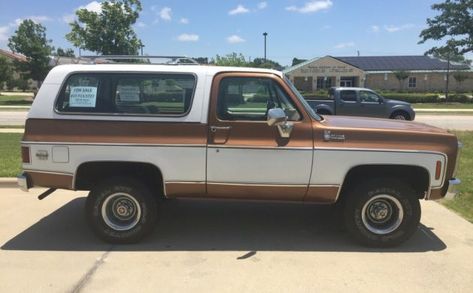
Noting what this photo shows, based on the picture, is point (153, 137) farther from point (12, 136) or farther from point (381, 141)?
point (12, 136)

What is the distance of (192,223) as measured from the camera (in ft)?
20.3

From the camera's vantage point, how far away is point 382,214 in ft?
17.8

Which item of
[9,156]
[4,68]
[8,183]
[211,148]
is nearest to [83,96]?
[211,148]

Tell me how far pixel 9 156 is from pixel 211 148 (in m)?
6.26

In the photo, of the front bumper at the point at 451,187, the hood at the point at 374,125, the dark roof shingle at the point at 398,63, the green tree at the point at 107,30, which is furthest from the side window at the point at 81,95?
the dark roof shingle at the point at 398,63

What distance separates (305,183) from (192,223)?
5.55 ft

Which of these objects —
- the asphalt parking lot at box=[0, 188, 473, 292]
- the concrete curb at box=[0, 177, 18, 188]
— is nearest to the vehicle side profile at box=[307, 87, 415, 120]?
the asphalt parking lot at box=[0, 188, 473, 292]

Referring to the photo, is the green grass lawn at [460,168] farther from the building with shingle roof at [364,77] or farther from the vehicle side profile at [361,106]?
the building with shingle roof at [364,77]

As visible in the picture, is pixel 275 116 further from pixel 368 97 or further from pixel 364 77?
pixel 364 77

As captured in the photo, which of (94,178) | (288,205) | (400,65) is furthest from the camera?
(400,65)

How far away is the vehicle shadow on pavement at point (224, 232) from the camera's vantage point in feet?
17.6

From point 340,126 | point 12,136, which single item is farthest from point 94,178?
point 12,136

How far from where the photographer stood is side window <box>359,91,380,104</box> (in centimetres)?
2069

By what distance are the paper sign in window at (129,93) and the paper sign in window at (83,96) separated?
0.27 meters
